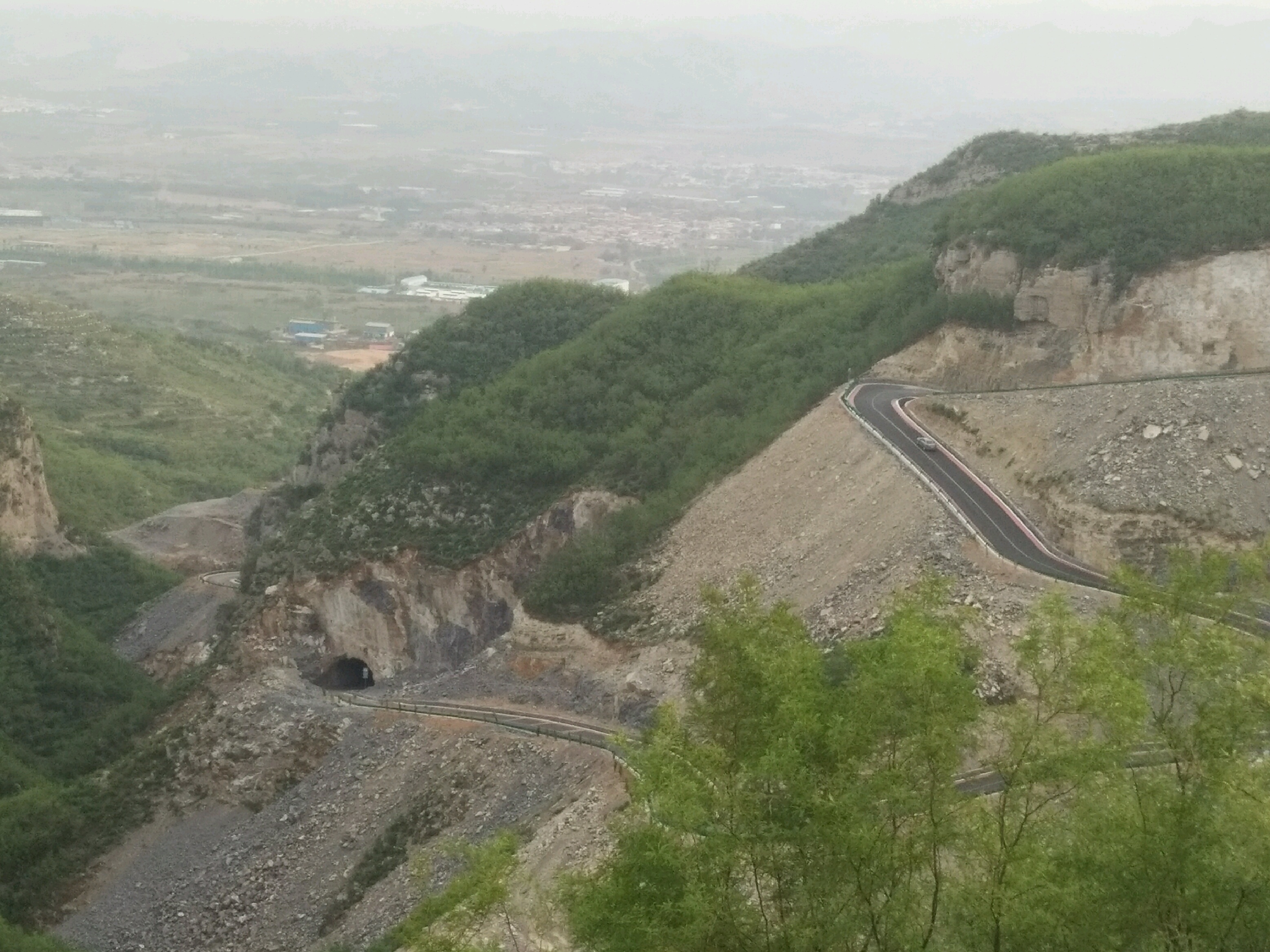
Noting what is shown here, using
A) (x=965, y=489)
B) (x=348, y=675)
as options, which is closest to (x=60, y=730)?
(x=348, y=675)

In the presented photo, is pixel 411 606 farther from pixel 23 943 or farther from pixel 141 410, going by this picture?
pixel 141 410

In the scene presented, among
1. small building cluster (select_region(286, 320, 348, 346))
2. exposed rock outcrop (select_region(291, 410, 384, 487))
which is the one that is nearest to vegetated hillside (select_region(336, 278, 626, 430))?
exposed rock outcrop (select_region(291, 410, 384, 487))

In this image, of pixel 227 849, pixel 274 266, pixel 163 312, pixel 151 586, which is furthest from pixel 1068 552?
pixel 274 266

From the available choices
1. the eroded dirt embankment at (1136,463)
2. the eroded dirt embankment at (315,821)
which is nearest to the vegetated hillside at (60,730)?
the eroded dirt embankment at (315,821)

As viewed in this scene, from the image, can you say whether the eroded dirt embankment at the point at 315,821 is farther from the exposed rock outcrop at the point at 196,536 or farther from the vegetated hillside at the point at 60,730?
the exposed rock outcrop at the point at 196,536

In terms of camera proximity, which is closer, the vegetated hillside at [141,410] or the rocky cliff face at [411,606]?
the rocky cliff face at [411,606]

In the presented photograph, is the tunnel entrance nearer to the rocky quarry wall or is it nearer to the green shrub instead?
the green shrub

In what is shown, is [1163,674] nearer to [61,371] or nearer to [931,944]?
[931,944]
